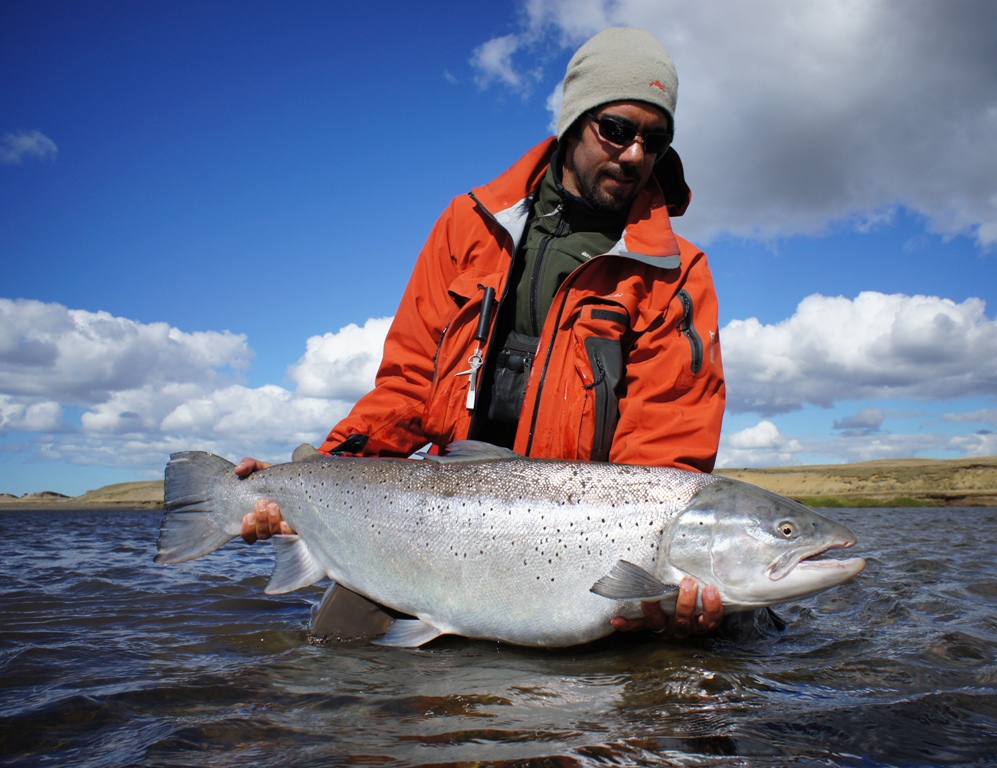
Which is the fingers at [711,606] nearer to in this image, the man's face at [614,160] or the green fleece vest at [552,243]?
the green fleece vest at [552,243]

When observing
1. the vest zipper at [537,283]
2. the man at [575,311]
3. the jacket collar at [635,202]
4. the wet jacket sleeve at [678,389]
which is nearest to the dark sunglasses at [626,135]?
the man at [575,311]

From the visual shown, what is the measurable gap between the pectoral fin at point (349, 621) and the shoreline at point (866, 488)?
81.9ft

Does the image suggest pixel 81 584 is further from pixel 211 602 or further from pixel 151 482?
pixel 151 482

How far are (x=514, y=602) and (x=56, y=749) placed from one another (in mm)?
1935

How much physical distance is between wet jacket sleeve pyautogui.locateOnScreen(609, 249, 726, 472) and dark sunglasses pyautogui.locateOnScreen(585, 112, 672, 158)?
0.91 m

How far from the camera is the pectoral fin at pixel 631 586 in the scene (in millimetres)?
3213

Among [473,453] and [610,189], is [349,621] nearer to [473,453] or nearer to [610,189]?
[473,453]

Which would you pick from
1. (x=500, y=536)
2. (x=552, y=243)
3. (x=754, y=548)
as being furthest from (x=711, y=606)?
(x=552, y=243)

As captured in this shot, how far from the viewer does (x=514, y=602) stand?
351cm

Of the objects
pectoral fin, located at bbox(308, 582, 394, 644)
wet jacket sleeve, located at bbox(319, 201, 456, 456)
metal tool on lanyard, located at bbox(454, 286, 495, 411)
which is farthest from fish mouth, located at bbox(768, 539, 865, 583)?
wet jacket sleeve, located at bbox(319, 201, 456, 456)

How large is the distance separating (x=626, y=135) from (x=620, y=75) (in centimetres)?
42

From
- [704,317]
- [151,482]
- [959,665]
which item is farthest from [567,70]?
[151,482]

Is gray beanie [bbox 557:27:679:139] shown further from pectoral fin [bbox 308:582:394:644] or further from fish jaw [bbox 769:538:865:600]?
pectoral fin [bbox 308:582:394:644]

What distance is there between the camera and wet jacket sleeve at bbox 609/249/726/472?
4035 mm
